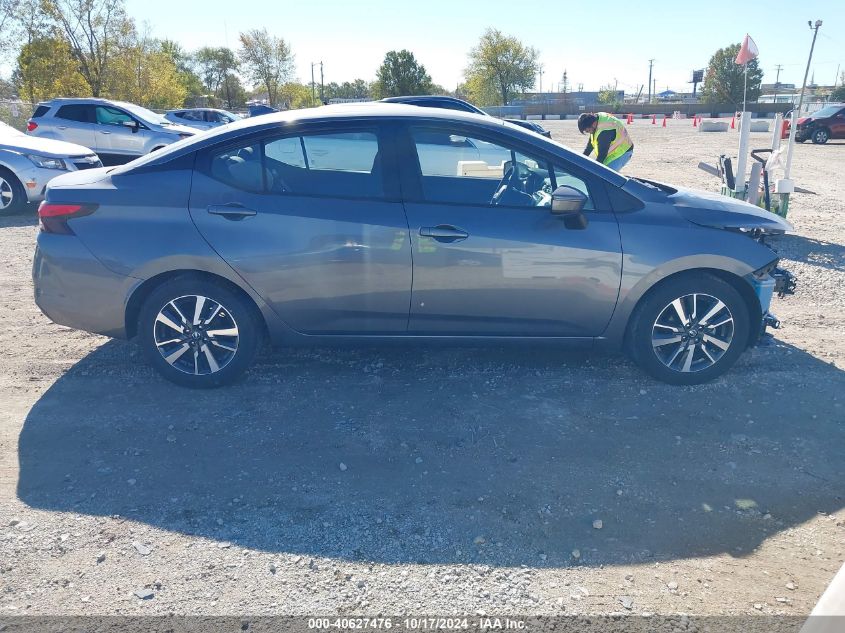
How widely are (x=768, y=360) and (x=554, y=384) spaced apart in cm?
172

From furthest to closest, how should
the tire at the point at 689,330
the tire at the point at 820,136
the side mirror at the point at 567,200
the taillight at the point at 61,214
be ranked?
the tire at the point at 820,136, the tire at the point at 689,330, the taillight at the point at 61,214, the side mirror at the point at 567,200

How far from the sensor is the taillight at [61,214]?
418 centimetres

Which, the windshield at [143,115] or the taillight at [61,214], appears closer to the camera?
the taillight at [61,214]

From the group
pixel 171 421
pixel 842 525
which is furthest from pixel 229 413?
pixel 842 525

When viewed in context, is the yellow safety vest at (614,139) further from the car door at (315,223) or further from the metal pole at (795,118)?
the car door at (315,223)

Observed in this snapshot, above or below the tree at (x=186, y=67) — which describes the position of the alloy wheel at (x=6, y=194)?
below

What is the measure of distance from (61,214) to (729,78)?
78693 millimetres

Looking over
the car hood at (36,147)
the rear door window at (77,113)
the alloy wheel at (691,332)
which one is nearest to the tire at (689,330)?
the alloy wheel at (691,332)

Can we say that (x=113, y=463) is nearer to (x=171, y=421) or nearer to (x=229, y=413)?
(x=171, y=421)

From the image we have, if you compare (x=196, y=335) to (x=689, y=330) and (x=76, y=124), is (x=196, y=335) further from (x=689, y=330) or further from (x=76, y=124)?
(x=76, y=124)

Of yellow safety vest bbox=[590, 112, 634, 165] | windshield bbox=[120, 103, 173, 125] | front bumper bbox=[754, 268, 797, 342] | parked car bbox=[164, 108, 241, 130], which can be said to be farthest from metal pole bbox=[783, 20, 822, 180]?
parked car bbox=[164, 108, 241, 130]

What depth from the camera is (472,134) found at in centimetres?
430

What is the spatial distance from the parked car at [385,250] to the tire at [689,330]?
0.01 metres

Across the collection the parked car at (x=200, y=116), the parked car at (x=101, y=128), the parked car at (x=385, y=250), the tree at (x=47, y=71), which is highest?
the tree at (x=47, y=71)
